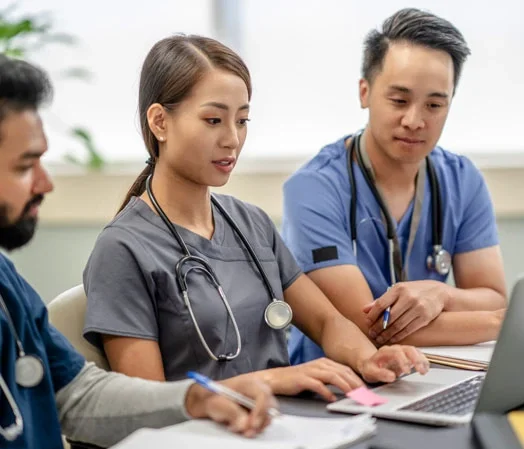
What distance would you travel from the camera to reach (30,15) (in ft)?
11.9

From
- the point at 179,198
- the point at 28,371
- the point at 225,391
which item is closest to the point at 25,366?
the point at 28,371

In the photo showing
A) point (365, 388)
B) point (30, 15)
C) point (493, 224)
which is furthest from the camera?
point (30, 15)

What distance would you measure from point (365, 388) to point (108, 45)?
259cm

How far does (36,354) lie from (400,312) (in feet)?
2.66

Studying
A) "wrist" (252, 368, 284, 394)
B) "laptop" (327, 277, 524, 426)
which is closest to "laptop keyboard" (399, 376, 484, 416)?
"laptop" (327, 277, 524, 426)

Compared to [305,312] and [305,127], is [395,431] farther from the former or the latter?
[305,127]

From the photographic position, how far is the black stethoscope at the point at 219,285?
1.63 meters

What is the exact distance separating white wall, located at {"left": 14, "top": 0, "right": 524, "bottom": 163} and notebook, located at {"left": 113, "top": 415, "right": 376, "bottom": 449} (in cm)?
195

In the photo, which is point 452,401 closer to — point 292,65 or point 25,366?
point 25,366

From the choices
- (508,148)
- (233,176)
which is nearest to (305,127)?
(233,176)

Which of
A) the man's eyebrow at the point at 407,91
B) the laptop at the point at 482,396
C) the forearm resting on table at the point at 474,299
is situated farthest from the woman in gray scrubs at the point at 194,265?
the man's eyebrow at the point at 407,91

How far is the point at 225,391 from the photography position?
1.19 m

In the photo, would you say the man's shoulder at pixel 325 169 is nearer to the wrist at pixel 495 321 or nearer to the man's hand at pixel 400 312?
the man's hand at pixel 400 312

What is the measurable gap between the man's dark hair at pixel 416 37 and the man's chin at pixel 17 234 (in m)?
1.17
